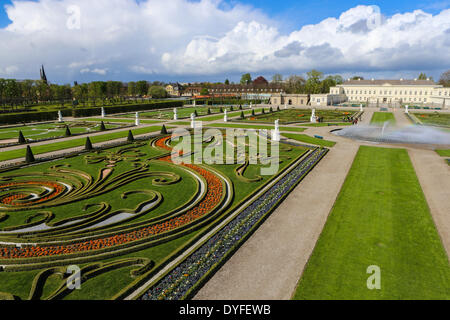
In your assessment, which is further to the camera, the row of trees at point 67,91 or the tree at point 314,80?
the tree at point 314,80

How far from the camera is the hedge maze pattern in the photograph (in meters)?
9.64

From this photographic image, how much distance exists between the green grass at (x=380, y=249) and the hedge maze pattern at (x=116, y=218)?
3263 mm

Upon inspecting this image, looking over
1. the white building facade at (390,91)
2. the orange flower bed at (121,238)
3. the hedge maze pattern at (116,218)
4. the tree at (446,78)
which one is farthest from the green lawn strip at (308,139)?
the tree at (446,78)

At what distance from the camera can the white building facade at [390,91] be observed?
122 meters

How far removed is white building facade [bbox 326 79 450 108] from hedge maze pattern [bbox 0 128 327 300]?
404 feet

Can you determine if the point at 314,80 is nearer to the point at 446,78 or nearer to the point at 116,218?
the point at 446,78

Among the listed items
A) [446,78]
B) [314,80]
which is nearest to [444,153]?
[314,80]

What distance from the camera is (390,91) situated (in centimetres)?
12838

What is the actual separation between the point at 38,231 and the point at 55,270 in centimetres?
358

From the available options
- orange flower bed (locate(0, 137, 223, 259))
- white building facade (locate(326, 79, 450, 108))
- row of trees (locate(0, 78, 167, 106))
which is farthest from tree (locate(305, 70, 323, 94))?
orange flower bed (locate(0, 137, 223, 259))

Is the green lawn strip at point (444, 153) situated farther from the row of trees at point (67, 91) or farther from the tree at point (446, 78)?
the tree at point (446, 78)

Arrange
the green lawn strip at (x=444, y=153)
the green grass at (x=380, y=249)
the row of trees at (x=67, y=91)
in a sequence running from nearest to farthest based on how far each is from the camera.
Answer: the green grass at (x=380, y=249)
the green lawn strip at (x=444, y=153)
the row of trees at (x=67, y=91)

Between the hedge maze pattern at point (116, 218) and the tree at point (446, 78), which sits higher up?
the tree at point (446, 78)

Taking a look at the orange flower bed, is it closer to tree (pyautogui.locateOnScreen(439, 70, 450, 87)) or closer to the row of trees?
the row of trees
